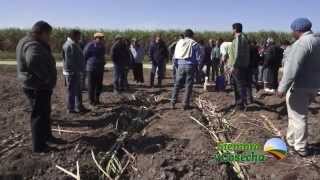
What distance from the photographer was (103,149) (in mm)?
8242

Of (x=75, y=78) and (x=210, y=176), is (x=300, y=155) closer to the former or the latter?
(x=210, y=176)

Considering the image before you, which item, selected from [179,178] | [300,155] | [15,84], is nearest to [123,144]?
[179,178]

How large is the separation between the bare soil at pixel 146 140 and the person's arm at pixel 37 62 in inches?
48.0

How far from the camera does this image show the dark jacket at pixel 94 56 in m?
12.0

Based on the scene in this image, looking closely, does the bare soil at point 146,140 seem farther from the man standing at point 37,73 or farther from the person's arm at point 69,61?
the person's arm at point 69,61

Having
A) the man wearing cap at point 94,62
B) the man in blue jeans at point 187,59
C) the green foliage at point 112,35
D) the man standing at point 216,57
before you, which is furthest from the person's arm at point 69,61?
the green foliage at point 112,35

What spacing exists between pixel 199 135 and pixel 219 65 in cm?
1029

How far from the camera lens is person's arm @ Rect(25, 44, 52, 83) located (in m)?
7.61

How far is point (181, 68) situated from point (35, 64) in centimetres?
423

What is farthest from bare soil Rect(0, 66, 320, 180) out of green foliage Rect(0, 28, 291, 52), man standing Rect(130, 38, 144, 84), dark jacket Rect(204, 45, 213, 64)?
green foliage Rect(0, 28, 291, 52)

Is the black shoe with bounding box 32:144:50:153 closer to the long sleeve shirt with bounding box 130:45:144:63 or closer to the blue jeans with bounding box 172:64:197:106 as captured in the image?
the blue jeans with bounding box 172:64:197:106

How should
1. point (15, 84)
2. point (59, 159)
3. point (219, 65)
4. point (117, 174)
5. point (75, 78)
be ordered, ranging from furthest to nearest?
point (219, 65) → point (15, 84) → point (75, 78) → point (59, 159) → point (117, 174)

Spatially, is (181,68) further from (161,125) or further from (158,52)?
(158,52)

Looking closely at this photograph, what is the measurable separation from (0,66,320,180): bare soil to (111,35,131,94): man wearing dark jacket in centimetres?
141
